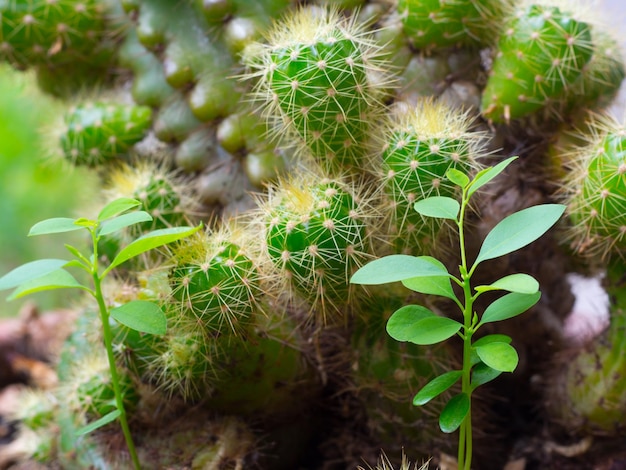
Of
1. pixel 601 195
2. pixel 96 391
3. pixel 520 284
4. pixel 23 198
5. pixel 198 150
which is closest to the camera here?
pixel 520 284

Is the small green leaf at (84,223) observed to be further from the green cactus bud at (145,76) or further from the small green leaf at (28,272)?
the green cactus bud at (145,76)

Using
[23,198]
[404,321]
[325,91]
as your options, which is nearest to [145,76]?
[325,91]

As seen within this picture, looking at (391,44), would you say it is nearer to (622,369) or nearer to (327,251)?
(327,251)

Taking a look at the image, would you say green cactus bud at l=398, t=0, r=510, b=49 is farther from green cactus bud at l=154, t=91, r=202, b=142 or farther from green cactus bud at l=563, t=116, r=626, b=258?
green cactus bud at l=154, t=91, r=202, b=142

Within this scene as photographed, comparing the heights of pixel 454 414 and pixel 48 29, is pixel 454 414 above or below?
below

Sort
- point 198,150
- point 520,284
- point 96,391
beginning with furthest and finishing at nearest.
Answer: point 198,150 < point 96,391 < point 520,284

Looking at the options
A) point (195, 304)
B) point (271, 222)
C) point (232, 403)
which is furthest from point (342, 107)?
point (232, 403)

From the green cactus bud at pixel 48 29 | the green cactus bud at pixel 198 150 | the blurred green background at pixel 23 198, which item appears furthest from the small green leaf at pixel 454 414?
the blurred green background at pixel 23 198

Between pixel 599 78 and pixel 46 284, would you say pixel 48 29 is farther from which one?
pixel 599 78
